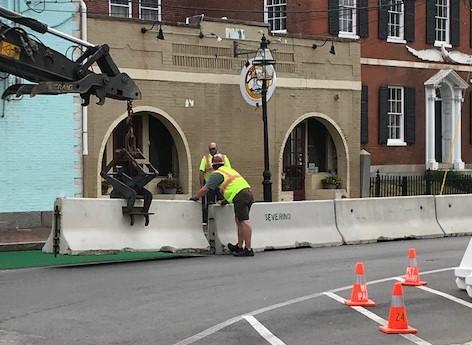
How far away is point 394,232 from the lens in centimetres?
1712

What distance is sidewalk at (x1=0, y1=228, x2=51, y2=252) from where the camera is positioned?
50.2 feet

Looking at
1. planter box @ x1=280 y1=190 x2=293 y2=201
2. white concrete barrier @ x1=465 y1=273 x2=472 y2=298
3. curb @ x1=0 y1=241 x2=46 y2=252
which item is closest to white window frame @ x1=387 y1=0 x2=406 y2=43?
planter box @ x1=280 y1=190 x2=293 y2=201

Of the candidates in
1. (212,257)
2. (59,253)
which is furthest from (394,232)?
(59,253)

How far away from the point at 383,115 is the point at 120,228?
18399 mm

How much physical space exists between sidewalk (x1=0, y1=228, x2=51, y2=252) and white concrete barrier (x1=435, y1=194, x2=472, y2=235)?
30.0ft

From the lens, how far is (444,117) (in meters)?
32.7

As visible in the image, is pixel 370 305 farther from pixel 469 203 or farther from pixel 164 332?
pixel 469 203

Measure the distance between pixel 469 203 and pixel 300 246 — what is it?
550 centimetres

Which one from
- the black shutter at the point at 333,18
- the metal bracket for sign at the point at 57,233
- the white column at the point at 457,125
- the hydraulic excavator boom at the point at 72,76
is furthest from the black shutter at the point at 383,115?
the metal bracket for sign at the point at 57,233

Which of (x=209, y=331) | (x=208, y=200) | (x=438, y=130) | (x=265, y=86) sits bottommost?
(x=209, y=331)

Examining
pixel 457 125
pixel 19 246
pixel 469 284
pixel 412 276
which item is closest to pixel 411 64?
pixel 457 125

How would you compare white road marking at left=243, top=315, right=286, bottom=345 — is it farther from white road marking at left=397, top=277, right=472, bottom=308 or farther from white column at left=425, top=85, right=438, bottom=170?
white column at left=425, top=85, right=438, bottom=170

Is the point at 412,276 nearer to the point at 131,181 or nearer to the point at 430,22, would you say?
the point at 131,181

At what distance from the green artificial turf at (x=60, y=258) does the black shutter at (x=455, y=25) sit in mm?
21775
